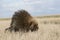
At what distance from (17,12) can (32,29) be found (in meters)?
0.91

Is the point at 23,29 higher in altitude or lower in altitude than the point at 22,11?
lower

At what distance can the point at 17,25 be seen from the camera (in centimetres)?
852

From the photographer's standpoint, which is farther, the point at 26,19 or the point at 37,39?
the point at 26,19

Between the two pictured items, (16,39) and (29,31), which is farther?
(29,31)

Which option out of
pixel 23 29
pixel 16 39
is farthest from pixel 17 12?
pixel 16 39

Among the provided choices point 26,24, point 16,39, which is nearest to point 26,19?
point 26,24

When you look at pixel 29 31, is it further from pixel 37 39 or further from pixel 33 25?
pixel 37 39

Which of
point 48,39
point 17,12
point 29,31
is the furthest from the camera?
point 17,12

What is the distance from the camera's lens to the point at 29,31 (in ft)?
27.1

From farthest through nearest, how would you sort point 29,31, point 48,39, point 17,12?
point 17,12
point 29,31
point 48,39

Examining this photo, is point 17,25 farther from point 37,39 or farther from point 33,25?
point 37,39

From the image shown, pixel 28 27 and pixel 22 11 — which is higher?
pixel 22 11

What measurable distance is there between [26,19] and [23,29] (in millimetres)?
415

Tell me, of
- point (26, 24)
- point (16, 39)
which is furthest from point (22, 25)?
point (16, 39)
